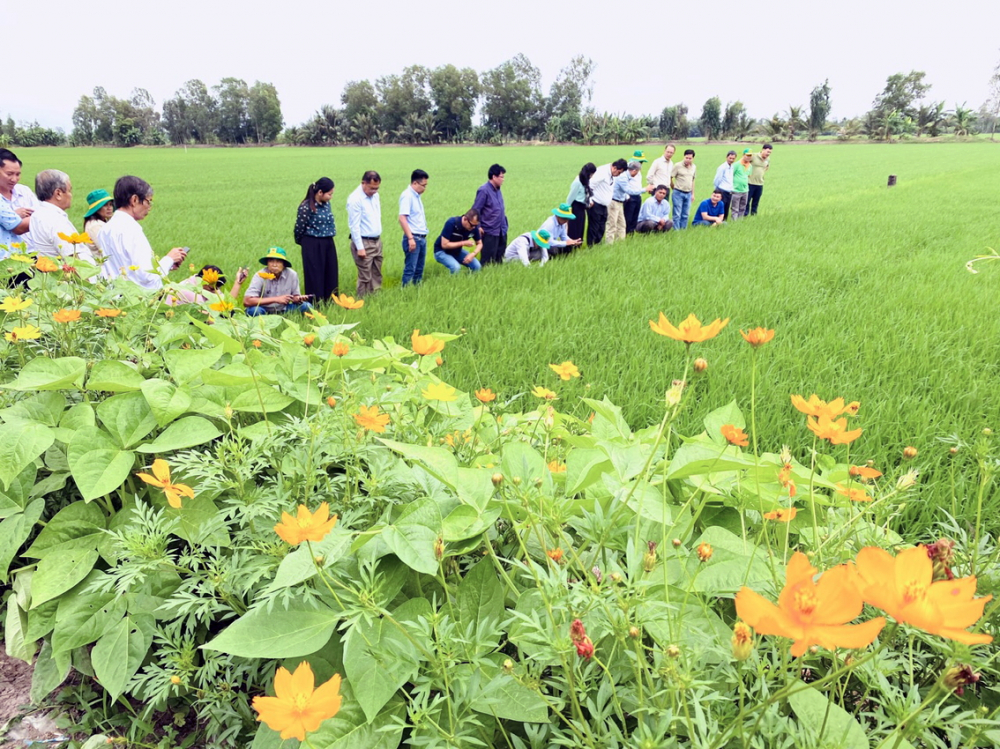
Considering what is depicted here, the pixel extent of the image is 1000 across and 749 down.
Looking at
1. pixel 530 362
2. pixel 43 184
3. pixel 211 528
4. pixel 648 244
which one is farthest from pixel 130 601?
pixel 648 244

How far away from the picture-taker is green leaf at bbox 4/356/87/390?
117 centimetres

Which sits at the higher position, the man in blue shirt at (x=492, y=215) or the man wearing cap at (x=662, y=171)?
the man wearing cap at (x=662, y=171)

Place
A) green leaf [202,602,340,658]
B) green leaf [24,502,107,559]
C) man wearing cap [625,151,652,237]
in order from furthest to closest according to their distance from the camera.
Answer: man wearing cap [625,151,652,237], green leaf [24,502,107,559], green leaf [202,602,340,658]

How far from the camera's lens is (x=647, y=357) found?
3.08 meters

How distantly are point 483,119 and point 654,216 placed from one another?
203 feet

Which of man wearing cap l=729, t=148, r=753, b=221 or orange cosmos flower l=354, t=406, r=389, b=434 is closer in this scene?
orange cosmos flower l=354, t=406, r=389, b=434

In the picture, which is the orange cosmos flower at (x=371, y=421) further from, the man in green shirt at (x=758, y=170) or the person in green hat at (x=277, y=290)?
the man in green shirt at (x=758, y=170)

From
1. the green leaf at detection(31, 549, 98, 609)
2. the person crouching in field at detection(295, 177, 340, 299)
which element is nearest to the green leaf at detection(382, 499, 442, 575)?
the green leaf at detection(31, 549, 98, 609)

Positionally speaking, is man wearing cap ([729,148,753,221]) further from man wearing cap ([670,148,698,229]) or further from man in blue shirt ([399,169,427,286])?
man in blue shirt ([399,169,427,286])

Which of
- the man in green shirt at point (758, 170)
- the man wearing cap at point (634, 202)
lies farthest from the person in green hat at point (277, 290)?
the man in green shirt at point (758, 170)

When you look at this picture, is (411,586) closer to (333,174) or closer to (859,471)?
(859,471)

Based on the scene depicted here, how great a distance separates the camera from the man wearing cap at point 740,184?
860cm

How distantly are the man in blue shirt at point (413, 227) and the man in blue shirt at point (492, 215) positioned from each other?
656mm

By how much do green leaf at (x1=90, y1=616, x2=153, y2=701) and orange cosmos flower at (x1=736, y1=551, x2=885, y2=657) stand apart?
99 centimetres
